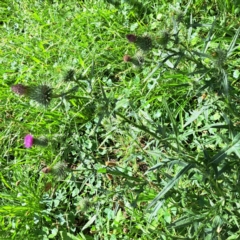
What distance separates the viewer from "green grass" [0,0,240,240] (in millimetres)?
1661

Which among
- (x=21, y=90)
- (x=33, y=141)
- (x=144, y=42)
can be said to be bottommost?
(x=33, y=141)

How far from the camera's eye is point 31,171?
2.20 metres

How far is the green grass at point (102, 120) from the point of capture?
5.45 feet

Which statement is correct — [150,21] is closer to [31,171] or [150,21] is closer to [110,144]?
[110,144]

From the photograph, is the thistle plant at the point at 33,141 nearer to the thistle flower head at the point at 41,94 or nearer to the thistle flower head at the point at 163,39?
the thistle flower head at the point at 41,94

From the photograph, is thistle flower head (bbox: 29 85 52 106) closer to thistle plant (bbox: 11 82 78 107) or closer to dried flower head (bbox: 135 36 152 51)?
thistle plant (bbox: 11 82 78 107)

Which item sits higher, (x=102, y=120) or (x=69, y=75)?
(x=69, y=75)

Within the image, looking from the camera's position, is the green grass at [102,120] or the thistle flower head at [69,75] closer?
the thistle flower head at [69,75]

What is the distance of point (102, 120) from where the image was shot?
5.30ft

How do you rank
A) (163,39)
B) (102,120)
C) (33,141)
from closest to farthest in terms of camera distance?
1. (163,39)
2. (33,141)
3. (102,120)

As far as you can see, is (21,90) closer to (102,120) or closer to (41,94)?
(41,94)

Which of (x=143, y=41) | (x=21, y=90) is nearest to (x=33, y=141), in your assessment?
(x=21, y=90)

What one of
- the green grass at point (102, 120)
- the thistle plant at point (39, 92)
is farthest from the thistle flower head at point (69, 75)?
the green grass at point (102, 120)

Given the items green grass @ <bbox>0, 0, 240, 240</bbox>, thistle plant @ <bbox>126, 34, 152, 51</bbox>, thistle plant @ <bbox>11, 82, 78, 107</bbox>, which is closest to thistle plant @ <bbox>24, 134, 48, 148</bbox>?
green grass @ <bbox>0, 0, 240, 240</bbox>
